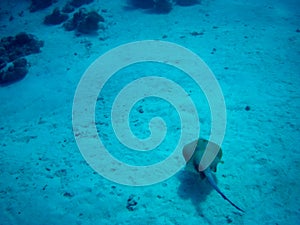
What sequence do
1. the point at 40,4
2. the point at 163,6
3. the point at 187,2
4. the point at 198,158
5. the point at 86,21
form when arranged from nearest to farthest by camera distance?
the point at 198,158
the point at 86,21
the point at 163,6
the point at 187,2
the point at 40,4

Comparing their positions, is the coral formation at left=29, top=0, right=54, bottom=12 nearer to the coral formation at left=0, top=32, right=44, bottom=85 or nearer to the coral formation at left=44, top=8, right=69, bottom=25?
the coral formation at left=44, top=8, right=69, bottom=25

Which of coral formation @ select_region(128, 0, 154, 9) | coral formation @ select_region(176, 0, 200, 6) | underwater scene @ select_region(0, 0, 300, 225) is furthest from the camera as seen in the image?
coral formation @ select_region(128, 0, 154, 9)

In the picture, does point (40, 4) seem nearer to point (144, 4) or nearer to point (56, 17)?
point (56, 17)

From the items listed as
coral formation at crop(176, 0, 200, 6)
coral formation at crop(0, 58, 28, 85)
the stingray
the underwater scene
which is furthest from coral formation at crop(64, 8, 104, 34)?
the stingray

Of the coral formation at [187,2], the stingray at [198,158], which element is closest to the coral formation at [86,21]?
the coral formation at [187,2]

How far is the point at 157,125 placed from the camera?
5.20 m

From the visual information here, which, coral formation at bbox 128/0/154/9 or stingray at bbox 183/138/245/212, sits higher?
stingray at bbox 183/138/245/212

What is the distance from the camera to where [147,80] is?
682 cm

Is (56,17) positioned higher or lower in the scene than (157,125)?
lower

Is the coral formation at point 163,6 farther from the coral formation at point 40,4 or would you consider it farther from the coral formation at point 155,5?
the coral formation at point 40,4

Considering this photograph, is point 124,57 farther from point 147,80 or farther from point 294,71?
point 294,71

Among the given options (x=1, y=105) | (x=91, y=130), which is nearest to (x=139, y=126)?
(x=91, y=130)

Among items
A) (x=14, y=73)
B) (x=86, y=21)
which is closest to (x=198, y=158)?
(x=14, y=73)

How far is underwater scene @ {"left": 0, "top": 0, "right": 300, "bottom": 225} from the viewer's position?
371cm
